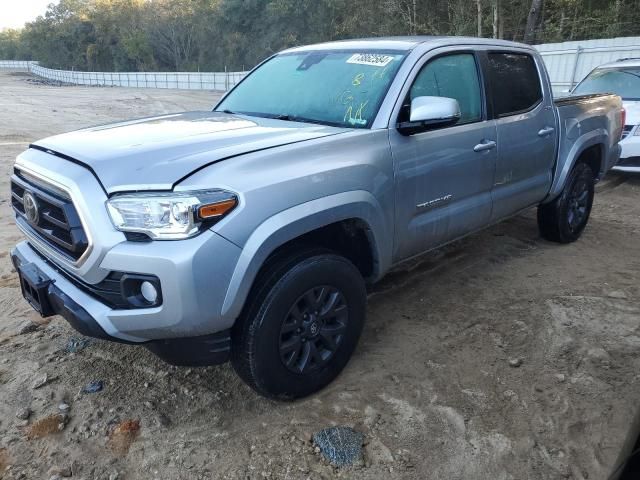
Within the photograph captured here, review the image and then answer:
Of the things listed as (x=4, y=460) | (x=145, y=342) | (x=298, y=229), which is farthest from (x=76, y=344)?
(x=298, y=229)

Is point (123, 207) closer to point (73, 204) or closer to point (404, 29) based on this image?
point (73, 204)

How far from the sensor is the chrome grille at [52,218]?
233 cm

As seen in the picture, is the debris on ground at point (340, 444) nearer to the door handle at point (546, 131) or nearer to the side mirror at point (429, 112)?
the side mirror at point (429, 112)

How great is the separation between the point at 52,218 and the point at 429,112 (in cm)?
201

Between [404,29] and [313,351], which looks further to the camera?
[404,29]

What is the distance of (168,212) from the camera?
2.20 metres

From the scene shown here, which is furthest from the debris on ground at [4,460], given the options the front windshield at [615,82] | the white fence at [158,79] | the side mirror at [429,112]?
the white fence at [158,79]

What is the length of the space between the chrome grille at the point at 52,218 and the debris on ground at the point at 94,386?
2.80 feet

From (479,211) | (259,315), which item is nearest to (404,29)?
(479,211)

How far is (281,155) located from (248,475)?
1.46 metres

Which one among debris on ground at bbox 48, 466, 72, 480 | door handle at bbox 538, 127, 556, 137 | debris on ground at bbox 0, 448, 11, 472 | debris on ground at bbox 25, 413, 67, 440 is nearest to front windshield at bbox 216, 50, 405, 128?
door handle at bbox 538, 127, 556, 137

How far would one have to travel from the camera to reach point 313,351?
2793 millimetres

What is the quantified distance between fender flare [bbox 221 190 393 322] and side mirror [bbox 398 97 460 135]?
0.52 m

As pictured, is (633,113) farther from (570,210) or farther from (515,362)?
(515,362)
